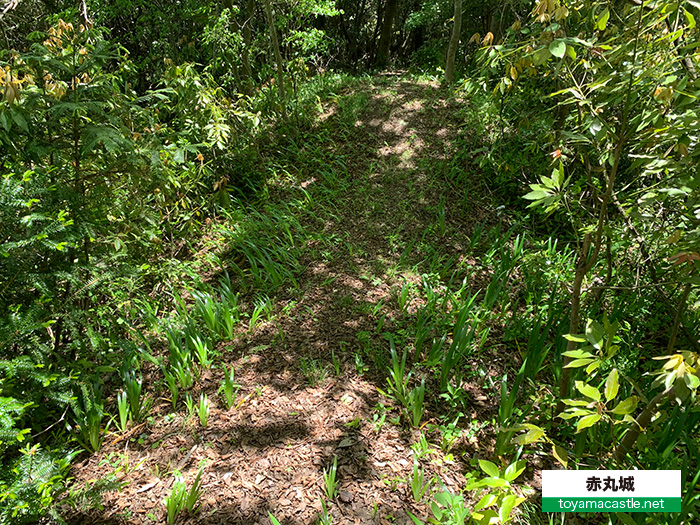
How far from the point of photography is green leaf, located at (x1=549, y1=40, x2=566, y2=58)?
1.43 metres

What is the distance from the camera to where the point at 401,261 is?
3.55 m

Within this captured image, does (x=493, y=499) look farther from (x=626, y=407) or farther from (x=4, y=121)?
(x=4, y=121)

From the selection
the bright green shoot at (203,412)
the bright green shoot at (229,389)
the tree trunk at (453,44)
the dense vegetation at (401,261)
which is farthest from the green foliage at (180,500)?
the tree trunk at (453,44)

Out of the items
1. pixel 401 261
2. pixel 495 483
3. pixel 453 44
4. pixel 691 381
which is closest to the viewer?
pixel 691 381

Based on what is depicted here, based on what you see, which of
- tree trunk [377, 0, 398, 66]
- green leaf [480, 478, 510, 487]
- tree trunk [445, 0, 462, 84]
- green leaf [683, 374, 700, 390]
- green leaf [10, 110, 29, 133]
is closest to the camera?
green leaf [683, 374, 700, 390]

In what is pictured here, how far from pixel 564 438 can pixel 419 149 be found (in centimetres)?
392

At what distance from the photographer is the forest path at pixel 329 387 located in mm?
1939

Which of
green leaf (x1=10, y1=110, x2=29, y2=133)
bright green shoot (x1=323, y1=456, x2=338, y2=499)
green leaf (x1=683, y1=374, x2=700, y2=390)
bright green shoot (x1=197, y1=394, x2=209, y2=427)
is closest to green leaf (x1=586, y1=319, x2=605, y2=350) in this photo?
green leaf (x1=683, y1=374, x2=700, y2=390)

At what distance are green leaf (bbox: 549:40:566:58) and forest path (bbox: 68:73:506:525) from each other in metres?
1.92

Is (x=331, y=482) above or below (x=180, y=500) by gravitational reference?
above

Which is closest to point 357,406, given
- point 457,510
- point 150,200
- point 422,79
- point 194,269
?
point 457,510

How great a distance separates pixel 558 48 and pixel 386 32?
10.8m

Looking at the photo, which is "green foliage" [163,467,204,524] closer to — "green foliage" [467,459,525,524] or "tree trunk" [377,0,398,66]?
"green foliage" [467,459,525,524]

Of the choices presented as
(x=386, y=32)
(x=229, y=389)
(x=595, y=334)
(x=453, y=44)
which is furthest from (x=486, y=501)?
(x=386, y=32)
